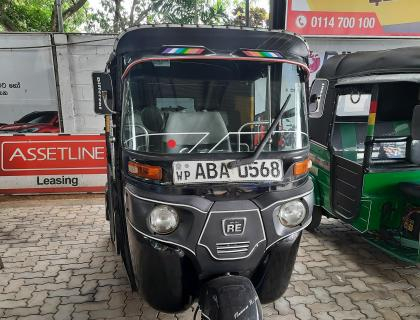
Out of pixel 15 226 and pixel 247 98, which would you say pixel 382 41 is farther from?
pixel 15 226

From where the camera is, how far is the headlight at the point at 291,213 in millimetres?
2393

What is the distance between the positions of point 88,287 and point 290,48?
2.82 m

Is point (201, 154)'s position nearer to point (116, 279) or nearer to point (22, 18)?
point (116, 279)

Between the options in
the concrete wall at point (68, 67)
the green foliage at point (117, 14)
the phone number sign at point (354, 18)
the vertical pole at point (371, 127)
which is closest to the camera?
the vertical pole at point (371, 127)

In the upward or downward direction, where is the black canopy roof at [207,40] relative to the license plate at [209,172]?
upward

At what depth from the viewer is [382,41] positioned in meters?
7.96

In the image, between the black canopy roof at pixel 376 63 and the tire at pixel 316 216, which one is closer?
the black canopy roof at pixel 376 63

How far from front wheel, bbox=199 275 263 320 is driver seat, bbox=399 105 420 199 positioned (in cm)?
222

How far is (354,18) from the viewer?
781 centimetres

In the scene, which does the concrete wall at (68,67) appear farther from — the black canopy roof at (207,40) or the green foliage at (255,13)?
the green foliage at (255,13)

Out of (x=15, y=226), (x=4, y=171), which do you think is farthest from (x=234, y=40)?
(x=4, y=171)

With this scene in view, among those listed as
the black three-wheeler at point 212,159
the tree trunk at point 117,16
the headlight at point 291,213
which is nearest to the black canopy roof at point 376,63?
the black three-wheeler at point 212,159

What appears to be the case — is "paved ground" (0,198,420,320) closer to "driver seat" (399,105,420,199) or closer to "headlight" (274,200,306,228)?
"driver seat" (399,105,420,199)

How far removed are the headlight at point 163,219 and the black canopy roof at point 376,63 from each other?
2740mm
